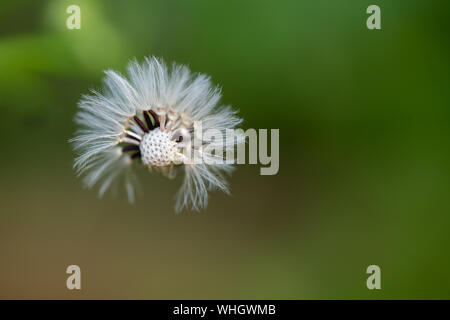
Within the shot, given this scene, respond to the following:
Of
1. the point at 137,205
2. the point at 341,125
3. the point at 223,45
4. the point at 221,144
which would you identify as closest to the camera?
the point at 221,144

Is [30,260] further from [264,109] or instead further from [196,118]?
[196,118]

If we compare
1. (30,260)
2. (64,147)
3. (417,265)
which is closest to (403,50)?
(417,265)

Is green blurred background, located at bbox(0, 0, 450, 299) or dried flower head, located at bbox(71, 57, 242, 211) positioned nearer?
dried flower head, located at bbox(71, 57, 242, 211)

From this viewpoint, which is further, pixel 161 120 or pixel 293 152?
pixel 293 152

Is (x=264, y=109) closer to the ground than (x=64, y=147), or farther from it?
farther from it

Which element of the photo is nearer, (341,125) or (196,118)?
(196,118)

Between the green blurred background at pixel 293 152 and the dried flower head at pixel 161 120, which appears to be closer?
the dried flower head at pixel 161 120

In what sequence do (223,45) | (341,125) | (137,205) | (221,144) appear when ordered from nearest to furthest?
1. (221,144)
2. (223,45)
3. (341,125)
4. (137,205)

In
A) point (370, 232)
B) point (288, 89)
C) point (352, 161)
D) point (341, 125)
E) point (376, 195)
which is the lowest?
point (370, 232)
